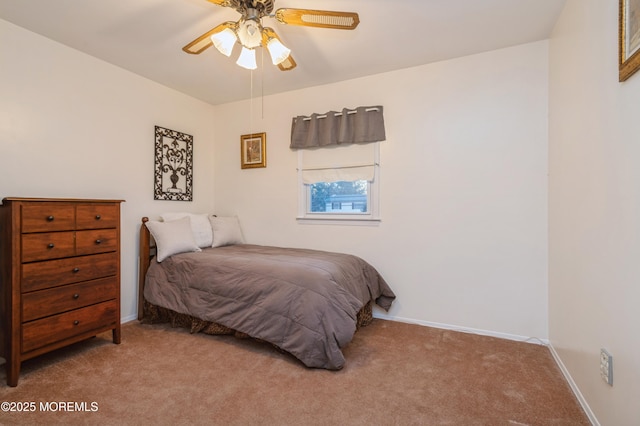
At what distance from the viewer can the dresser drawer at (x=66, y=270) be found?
192 centimetres

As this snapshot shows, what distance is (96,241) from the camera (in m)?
2.27

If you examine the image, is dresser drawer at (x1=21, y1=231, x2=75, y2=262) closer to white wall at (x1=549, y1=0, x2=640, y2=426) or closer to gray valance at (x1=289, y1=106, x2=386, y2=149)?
gray valance at (x1=289, y1=106, x2=386, y2=149)

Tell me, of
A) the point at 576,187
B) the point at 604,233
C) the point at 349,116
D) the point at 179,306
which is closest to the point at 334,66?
the point at 349,116

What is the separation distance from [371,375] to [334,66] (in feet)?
8.44

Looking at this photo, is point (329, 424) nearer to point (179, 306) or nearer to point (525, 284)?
point (179, 306)

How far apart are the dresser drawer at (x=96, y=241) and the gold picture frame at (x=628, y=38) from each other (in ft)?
10.2

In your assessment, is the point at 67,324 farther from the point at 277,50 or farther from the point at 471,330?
the point at 471,330

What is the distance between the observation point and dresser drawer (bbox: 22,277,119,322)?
1.92 m

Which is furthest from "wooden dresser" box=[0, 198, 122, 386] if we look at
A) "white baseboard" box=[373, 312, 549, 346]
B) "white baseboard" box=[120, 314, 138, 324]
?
"white baseboard" box=[373, 312, 549, 346]

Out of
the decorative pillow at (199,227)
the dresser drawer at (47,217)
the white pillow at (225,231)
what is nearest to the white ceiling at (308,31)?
the dresser drawer at (47,217)

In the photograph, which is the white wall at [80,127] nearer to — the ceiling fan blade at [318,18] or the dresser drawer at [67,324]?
the dresser drawer at [67,324]

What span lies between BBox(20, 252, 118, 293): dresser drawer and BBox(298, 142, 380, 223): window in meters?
1.81

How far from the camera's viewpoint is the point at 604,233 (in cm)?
144

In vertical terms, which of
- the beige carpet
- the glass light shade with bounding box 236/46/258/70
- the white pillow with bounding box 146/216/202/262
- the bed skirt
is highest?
the glass light shade with bounding box 236/46/258/70
